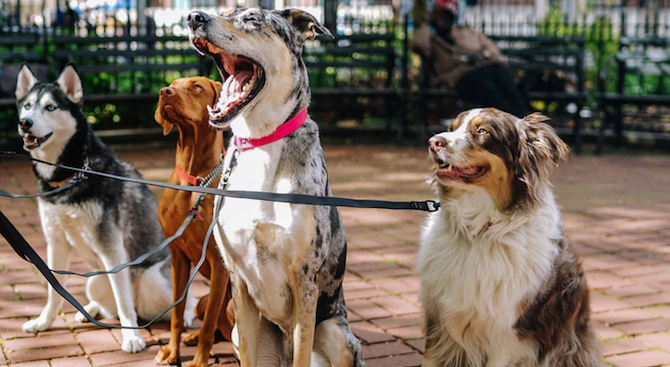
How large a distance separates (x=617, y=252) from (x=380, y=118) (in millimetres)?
7174

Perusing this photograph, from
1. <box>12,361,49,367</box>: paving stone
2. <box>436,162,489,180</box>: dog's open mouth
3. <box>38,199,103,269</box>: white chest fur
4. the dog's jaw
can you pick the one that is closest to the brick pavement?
<box>12,361,49,367</box>: paving stone

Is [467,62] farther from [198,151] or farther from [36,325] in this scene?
[36,325]

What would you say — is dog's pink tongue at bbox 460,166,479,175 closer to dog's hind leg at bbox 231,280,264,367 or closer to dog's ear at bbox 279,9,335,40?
dog's ear at bbox 279,9,335,40

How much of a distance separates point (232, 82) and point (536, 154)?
1.42 m

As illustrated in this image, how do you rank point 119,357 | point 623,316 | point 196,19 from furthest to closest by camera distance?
point 623,316 < point 119,357 < point 196,19

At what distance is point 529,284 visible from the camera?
9.89ft

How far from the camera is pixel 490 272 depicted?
3.06 m

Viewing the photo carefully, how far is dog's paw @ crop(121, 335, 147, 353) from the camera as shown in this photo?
3697 mm

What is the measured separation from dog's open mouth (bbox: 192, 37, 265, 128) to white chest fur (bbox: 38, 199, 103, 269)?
4.83ft

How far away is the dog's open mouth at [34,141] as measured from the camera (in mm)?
3674

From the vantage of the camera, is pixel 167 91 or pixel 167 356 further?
pixel 167 356

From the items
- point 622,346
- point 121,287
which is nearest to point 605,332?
point 622,346

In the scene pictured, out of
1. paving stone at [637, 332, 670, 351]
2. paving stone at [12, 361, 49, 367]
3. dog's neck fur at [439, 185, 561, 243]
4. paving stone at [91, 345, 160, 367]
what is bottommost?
paving stone at [637, 332, 670, 351]

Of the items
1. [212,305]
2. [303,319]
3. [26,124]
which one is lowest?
[212,305]
